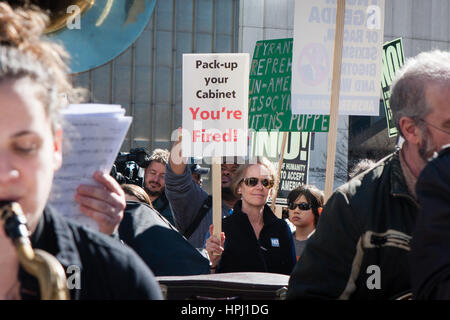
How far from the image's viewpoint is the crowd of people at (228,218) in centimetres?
145

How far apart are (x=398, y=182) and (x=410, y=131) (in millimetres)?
238

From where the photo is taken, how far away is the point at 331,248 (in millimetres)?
2422

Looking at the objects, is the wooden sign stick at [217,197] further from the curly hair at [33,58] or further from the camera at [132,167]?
the curly hair at [33,58]

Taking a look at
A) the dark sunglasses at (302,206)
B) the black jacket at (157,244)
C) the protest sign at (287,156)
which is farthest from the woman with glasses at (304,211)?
the black jacket at (157,244)

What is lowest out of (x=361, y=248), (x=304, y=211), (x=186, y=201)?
(x=304, y=211)

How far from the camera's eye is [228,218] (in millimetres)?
4742

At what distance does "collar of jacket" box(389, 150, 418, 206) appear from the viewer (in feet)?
8.01

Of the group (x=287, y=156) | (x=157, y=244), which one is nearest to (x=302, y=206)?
(x=287, y=156)

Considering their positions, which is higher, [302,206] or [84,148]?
[84,148]

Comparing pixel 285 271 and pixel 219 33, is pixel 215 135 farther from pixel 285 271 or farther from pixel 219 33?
pixel 219 33

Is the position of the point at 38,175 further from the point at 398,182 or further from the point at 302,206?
the point at 302,206

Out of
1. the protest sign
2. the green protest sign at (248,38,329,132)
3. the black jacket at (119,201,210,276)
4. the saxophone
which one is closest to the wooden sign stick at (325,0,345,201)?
the black jacket at (119,201,210,276)
